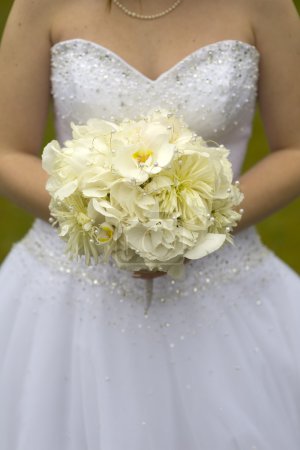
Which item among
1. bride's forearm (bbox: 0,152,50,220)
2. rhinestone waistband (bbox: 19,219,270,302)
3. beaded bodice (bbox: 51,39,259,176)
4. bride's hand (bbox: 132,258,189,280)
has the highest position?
beaded bodice (bbox: 51,39,259,176)

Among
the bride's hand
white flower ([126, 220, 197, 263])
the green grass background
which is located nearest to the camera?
white flower ([126, 220, 197, 263])

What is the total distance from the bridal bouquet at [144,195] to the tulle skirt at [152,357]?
1.40ft

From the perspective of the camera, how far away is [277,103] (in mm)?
2479

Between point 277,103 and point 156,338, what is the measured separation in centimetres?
68

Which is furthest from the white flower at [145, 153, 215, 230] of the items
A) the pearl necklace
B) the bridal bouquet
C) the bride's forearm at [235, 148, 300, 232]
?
the pearl necklace

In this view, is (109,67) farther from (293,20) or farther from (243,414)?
(243,414)

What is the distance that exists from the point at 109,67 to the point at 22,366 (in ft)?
2.59

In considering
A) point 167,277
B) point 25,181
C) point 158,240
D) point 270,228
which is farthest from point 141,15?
point 270,228

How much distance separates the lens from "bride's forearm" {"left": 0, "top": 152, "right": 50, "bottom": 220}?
7.85ft

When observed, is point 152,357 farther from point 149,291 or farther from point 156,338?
point 149,291

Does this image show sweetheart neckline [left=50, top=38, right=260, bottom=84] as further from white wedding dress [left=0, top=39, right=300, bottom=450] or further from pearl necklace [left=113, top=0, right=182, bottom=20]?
pearl necklace [left=113, top=0, right=182, bottom=20]

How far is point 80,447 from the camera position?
91.5 inches

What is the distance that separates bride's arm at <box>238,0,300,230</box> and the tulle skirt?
0.17m

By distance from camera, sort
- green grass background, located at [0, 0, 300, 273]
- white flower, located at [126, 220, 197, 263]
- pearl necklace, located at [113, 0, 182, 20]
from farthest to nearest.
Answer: green grass background, located at [0, 0, 300, 273] < pearl necklace, located at [113, 0, 182, 20] < white flower, located at [126, 220, 197, 263]
